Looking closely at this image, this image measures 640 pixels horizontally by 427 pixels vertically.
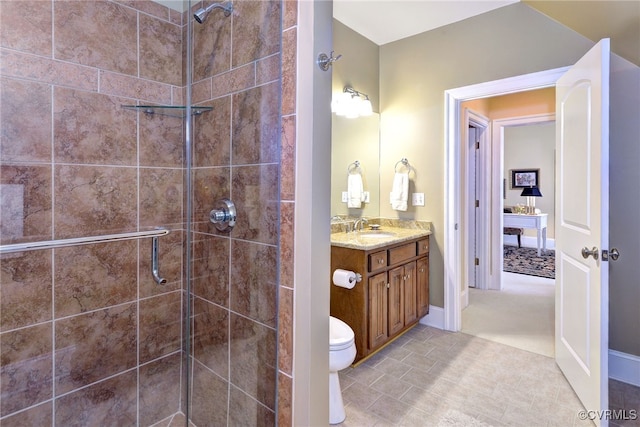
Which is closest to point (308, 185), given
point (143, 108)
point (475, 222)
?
point (143, 108)

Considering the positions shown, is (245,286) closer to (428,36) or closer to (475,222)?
(428,36)

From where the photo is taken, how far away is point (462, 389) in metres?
1.95

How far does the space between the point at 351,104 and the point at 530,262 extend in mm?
4540

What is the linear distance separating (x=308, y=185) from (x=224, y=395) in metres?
0.90

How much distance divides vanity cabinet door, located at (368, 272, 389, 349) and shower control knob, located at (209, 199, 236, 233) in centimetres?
119

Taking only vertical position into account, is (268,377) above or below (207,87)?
below

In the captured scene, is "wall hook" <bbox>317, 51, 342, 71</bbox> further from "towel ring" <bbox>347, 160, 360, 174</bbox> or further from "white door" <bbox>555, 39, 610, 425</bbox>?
"towel ring" <bbox>347, 160, 360, 174</bbox>

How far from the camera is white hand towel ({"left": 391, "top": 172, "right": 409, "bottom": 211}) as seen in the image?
9.70 feet

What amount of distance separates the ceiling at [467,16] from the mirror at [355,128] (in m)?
0.14

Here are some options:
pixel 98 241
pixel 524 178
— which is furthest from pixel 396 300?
pixel 524 178

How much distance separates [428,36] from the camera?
2893mm

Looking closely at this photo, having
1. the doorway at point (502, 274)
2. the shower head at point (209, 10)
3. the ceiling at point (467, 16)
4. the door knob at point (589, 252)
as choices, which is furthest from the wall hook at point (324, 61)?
the doorway at point (502, 274)

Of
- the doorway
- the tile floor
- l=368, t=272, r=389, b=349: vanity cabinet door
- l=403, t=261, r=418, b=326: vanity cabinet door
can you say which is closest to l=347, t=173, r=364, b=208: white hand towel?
l=403, t=261, r=418, b=326: vanity cabinet door

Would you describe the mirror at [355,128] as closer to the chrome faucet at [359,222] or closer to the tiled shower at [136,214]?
the chrome faucet at [359,222]
